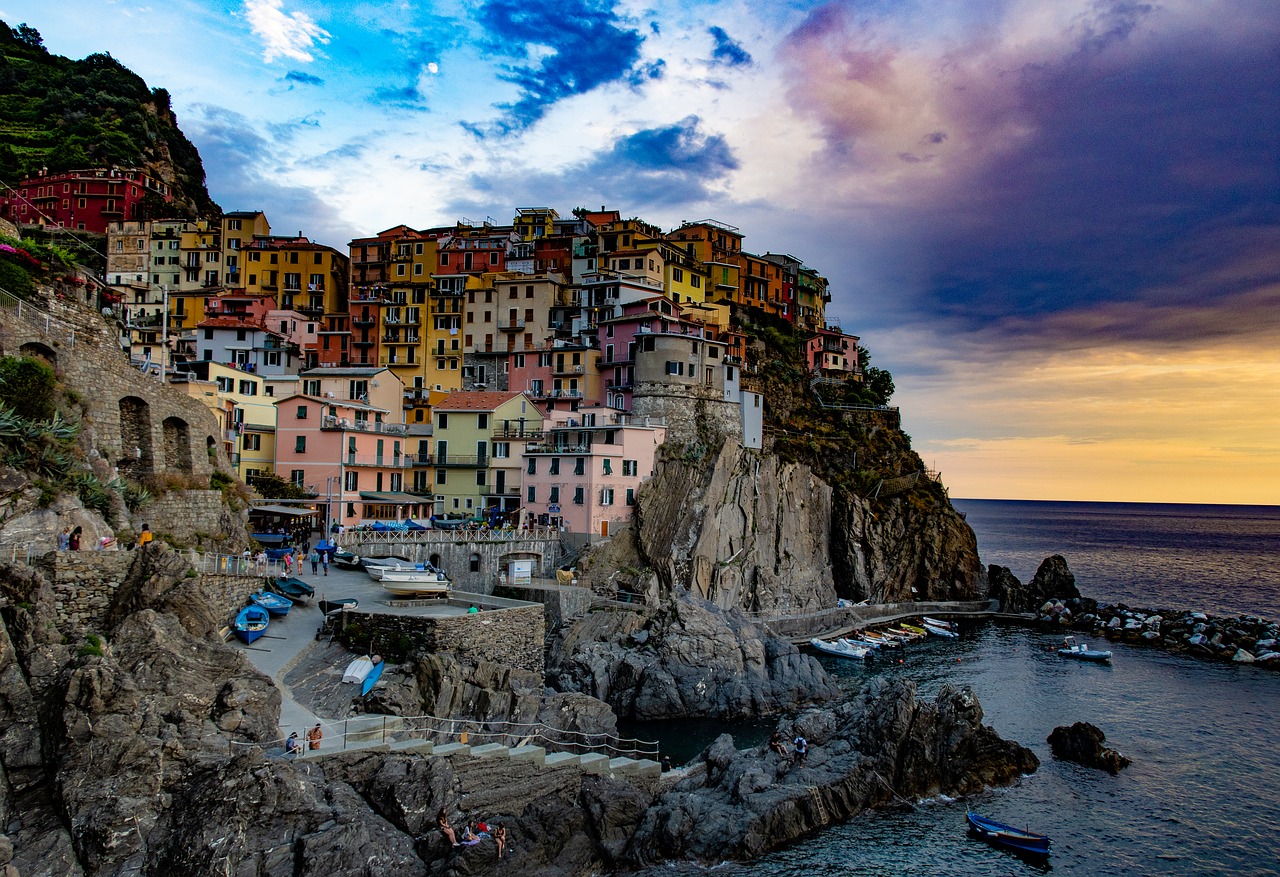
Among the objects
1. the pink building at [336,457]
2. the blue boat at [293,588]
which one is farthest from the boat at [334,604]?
the pink building at [336,457]

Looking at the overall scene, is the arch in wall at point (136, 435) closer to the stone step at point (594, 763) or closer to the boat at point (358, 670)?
the boat at point (358, 670)

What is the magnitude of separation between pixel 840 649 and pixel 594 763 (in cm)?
3283

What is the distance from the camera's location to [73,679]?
1969 centimetres

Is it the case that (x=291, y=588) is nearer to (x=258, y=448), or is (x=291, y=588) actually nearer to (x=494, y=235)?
(x=258, y=448)

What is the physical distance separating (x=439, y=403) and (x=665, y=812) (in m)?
50.3

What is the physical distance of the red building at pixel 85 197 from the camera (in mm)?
91562

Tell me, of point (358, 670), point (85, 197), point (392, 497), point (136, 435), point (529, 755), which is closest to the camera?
point (529, 755)

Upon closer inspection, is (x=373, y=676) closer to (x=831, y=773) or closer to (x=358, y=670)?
(x=358, y=670)

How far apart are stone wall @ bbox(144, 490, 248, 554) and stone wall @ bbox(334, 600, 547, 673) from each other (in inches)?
337

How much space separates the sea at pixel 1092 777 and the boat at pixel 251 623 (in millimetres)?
14285

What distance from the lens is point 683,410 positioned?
6844 centimetres

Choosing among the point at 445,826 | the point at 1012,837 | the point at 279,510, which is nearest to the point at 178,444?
the point at 279,510

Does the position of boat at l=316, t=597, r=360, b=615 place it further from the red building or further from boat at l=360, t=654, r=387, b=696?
the red building

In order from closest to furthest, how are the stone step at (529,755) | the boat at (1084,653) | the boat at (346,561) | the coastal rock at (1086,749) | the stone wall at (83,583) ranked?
the stone wall at (83,583) < the stone step at (529,755) < the coastal rock at (1086,749) < the boat at (346,561) < the boat at (1084,653)
